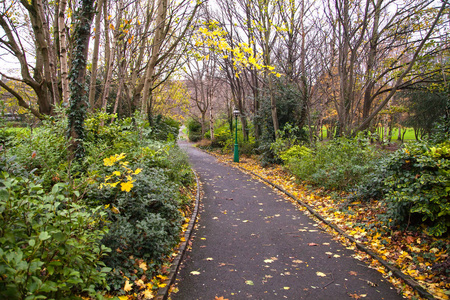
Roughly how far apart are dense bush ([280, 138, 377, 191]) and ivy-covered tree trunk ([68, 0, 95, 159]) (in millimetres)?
6589

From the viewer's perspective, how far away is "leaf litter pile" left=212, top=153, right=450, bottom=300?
143 inches

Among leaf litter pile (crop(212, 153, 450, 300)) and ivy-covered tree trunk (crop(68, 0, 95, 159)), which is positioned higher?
ivy-covered tree trunk (crop(68, 0, 95, 159))

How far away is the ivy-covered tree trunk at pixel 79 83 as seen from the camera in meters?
5.21

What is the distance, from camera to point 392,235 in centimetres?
486

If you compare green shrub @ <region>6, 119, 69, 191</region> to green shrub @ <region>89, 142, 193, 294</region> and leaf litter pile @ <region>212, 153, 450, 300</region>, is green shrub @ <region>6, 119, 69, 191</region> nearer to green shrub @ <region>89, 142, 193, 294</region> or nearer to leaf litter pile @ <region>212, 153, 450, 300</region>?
green shrub @ <region>89, 142, 193, 294</region>

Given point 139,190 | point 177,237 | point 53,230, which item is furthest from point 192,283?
point 53,230

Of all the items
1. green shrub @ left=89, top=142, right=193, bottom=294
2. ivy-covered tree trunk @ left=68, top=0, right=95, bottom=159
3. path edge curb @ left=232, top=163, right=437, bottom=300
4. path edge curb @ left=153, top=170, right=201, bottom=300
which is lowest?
path edge curb @ left=153, top=170, right=201, bottom=300

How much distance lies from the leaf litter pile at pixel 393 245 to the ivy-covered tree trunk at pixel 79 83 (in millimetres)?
5484

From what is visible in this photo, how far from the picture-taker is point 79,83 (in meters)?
5.22

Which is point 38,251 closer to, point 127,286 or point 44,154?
point 127,286

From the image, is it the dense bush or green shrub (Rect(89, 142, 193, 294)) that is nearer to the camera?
green shrub (Rect(89, 142, 193, 294))

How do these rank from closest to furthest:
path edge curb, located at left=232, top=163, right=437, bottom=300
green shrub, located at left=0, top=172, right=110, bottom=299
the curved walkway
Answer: green shrub, located at left=0, top=172, right=110, bottom=299 → path edge curb, located at left=232, top=163, right=437, bottom=300 → the curved walkway

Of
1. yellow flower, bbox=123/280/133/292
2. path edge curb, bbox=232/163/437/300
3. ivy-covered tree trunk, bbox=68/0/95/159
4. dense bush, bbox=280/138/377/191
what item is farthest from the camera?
dense bush, bbox=280/138/377/191

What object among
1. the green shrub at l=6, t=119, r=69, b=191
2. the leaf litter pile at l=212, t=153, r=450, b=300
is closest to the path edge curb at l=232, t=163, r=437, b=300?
the leaf litter pile at l=212, t=153, r=450, b=300
